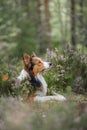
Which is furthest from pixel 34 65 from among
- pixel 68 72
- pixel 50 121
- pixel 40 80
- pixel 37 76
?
pixel 50 121

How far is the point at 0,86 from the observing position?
955 centimetres

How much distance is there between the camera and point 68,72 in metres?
10.9

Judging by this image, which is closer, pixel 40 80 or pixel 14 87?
pixel 14 87

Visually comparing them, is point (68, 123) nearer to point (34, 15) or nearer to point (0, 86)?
point (0, 86)

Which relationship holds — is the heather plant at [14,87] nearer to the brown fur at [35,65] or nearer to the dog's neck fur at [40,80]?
the dog's neck fur at [40,80]

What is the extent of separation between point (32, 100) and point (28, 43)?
26.4 meters

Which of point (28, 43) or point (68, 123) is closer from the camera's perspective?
point (68, 123)

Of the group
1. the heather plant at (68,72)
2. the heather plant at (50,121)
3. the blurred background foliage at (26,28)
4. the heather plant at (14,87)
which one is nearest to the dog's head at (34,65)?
the heather plant at (14,87)

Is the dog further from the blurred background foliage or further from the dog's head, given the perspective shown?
the blurred background foliage

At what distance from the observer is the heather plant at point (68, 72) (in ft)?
34.7

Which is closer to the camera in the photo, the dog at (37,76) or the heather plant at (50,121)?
the heather plant at (50,121)

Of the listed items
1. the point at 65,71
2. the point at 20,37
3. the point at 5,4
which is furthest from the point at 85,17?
the point at 65,71

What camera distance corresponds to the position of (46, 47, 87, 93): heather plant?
34.7 feet

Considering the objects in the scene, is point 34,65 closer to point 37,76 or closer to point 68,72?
point 37,76
